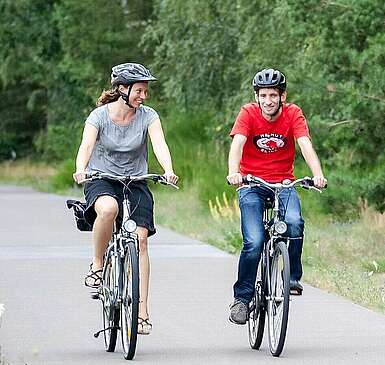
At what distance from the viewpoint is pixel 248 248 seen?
9.73 metres

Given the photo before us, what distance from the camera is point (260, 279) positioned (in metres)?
10.0

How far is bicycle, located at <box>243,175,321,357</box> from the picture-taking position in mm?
9398

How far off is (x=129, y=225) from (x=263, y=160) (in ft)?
3.52

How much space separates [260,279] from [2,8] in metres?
47.1

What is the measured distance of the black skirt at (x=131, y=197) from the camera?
9688 mm

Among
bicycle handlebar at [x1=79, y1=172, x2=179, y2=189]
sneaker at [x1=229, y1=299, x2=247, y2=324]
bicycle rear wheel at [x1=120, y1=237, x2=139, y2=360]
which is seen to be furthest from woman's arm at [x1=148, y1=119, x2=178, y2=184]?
sneaker at [x1=229, y1=299, x2=247, y2=324]

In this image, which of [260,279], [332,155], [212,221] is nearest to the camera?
[260,279]

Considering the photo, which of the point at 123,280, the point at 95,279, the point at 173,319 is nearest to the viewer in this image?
the point at 123,280

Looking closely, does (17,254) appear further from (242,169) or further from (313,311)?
(242,169)

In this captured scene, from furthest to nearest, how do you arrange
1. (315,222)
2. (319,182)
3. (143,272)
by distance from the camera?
(315,222) < (143,272) < (319,182)

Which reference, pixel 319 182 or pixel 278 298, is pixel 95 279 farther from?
pixel 319 182

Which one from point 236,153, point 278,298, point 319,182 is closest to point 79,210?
point 236,153

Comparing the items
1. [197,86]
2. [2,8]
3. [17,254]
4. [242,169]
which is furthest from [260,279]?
[2,8]

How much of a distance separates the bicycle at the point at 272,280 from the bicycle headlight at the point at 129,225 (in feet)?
2.53
